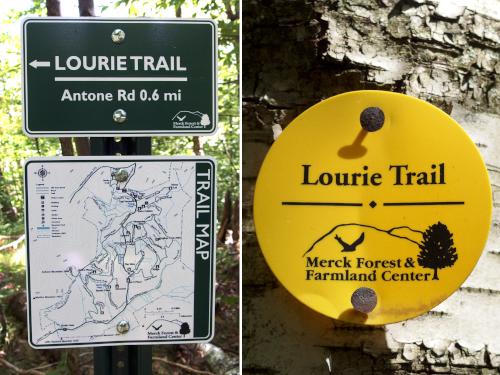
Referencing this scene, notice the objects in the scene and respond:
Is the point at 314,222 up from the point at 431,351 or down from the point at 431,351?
up

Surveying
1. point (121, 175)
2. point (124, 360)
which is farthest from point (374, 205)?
point (124, 360)

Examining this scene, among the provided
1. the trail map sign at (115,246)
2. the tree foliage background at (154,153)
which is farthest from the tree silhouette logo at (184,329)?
the tree foliage background at (154,153)

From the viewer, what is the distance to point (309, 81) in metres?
1.01

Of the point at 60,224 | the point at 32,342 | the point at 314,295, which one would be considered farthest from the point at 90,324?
the point at 314,295

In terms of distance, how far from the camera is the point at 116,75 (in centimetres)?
140

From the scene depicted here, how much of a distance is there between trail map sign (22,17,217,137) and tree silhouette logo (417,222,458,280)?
0.68 meters

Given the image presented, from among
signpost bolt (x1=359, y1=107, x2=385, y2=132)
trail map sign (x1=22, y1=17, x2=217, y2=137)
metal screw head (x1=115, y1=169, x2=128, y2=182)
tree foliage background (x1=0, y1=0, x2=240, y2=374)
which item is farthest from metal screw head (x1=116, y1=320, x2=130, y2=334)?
tree foliage background (x1=0, y1=0, x2=240, y2=374)

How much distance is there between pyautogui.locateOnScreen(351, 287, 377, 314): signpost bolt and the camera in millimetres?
1038

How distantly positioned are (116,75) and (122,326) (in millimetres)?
681

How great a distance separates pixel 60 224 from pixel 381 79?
36.4 inches

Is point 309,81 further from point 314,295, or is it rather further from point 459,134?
point 314,295

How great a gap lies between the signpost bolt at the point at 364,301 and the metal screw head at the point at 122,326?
71 cm

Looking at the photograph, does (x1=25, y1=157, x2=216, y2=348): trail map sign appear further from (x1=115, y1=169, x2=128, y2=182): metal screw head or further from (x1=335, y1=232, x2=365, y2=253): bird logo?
(x1=335, y1=232, x2=365, y2=253): bird logo

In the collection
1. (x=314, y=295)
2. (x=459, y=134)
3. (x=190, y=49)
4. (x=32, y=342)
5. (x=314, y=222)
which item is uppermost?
(x=190, y=49)
